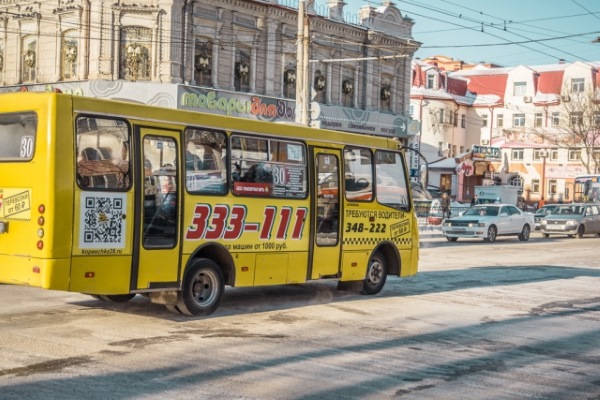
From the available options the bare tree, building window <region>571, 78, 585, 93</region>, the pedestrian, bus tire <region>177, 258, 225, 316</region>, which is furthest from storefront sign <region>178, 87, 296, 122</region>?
building window <region>571, 78, 585, 93</region>

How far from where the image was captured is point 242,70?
37312mm

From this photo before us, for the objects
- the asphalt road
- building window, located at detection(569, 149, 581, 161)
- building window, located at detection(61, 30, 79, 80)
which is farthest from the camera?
building window, located at detection(569, 149, 581, 161)

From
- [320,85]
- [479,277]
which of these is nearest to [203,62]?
[320,85]

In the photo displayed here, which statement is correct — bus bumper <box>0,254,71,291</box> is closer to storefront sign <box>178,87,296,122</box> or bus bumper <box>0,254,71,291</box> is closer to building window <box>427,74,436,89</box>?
storefront sign <box>178,87,296,122</box>

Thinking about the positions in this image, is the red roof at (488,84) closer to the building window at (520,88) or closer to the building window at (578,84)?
the building window at (520,88)

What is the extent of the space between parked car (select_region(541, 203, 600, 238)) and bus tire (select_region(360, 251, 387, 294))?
26242 millimetres

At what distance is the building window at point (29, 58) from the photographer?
120ft

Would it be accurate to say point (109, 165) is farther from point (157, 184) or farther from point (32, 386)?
point (32, 386)

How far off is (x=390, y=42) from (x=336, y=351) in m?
37.2

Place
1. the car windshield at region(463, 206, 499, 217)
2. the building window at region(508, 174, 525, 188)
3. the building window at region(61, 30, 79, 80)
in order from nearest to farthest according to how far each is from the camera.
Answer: the building window at region(61, 30, 79, 80), the car windshield at region(463, 206, 499, 217), the building window at region(508, 174, 525, 188)

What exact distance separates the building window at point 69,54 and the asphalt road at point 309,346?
864 inches

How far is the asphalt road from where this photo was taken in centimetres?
802

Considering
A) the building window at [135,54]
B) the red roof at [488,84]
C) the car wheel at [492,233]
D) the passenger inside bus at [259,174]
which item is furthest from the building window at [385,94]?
the red roof at [488,84]

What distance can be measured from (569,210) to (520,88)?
147ft
